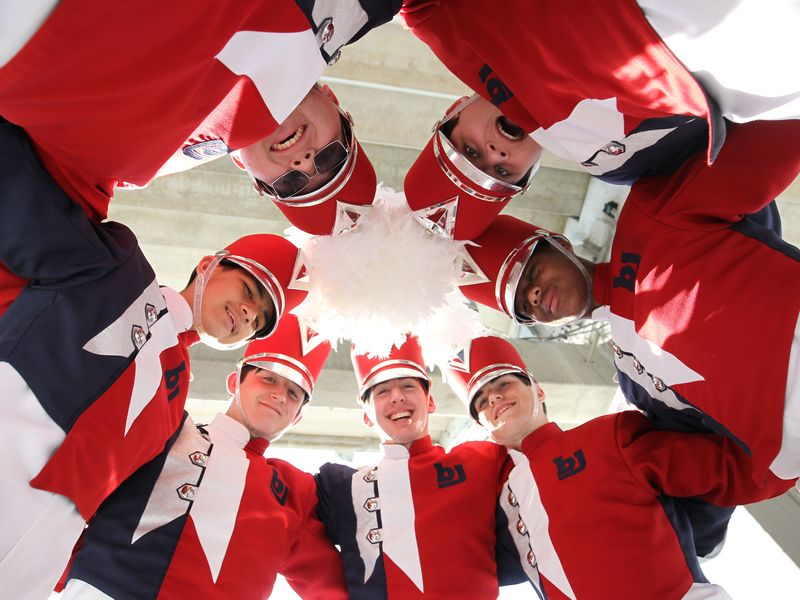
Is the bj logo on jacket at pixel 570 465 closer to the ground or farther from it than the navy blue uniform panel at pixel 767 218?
closer to the ground

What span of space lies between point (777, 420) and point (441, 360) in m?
1.12

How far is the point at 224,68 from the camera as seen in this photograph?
0.98 meters

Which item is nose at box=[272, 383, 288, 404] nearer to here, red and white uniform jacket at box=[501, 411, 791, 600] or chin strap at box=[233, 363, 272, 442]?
chin strap at box=[233, 363, 272, 442]

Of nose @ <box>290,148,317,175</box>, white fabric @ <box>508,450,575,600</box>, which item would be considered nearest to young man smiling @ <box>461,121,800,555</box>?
white fabric @ <box>508,450,575,600</box>

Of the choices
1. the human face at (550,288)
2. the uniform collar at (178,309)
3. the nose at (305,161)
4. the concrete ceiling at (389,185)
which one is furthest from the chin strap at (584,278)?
the concrete ceiling at (389,185)

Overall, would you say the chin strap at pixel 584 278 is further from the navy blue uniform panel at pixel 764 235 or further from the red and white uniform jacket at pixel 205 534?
the red and white uniform jacket at pixel 205 534

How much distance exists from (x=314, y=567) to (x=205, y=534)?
0.42 meters

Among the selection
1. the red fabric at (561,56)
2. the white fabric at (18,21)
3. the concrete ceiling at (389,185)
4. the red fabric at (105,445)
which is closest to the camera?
the white fabric at (18,21)

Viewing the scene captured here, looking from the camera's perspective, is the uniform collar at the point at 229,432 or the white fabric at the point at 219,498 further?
the uniform collar at the point at 229,432

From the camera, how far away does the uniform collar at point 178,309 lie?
177 cm

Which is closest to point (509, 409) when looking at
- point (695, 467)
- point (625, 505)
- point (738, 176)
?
point (625, 505)

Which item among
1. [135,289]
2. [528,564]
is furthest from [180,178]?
[528,564]

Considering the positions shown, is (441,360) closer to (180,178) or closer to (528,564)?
(528,564)

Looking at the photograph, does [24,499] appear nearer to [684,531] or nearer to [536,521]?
[536,521]
